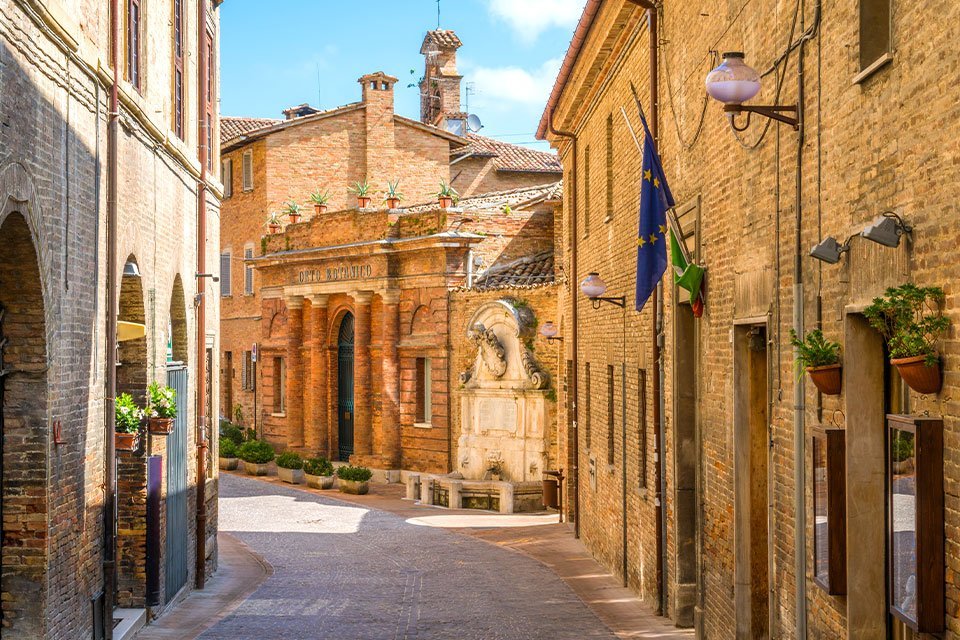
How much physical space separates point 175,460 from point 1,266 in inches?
256

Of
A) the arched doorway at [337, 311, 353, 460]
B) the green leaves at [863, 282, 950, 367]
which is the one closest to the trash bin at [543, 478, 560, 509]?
the arched doorway at [337, 311, 353, 460]

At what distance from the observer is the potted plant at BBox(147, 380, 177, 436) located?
527 inches

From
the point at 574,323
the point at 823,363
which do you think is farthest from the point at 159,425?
the point at 574,323

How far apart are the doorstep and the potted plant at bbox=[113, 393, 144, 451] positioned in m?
1.91

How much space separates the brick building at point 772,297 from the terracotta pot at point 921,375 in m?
0.06

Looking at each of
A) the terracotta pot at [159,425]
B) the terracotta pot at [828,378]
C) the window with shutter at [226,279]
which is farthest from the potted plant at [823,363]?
the window with shutter at [226,279]

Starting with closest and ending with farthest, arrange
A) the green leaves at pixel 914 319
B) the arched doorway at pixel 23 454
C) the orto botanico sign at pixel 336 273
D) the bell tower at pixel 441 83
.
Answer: the green leaves at pixel 914 319 < the arched doorway at pixel 23 454 < the orto botanico sign at pixel 336 273 < the bell tower at pixel 441 83

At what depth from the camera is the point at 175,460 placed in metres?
15.2

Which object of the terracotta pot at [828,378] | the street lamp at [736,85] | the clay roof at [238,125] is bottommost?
the terracotta pot at [828,378]

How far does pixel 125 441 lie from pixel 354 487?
58.5 ft

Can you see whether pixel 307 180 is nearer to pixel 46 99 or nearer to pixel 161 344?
pixel 161 344

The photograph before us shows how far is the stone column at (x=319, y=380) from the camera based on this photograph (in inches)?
1362

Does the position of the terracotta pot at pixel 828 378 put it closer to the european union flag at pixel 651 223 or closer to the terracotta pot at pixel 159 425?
the european union flag at pixel 651 223

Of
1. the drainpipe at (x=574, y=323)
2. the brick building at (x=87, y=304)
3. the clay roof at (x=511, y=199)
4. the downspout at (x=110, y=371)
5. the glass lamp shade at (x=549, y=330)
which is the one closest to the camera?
the brick building at (x=87, y=304)
